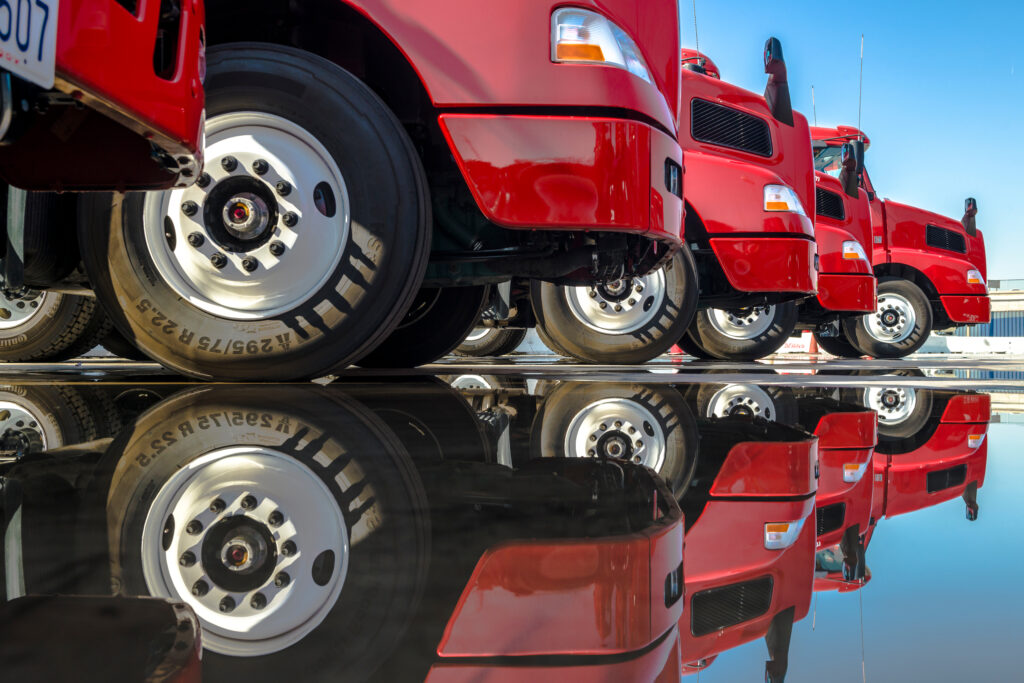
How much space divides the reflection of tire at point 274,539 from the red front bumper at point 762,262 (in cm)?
392

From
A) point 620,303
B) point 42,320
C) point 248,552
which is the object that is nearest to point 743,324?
point 620,303

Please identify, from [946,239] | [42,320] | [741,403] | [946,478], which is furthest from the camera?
[946,239]

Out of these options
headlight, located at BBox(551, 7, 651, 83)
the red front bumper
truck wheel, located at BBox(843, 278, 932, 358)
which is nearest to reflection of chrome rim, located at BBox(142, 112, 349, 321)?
headlight, located at BBox(551, 7, 651, 83)

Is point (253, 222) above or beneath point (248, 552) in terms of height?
above

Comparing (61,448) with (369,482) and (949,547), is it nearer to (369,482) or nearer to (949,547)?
(369,482)

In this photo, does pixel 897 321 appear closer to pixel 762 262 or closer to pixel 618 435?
pixel 762 262

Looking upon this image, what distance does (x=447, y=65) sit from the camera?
2301 mm

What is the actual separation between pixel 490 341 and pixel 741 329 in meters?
2.36

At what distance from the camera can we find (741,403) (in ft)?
8.28

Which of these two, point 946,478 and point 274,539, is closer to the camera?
point 274,539

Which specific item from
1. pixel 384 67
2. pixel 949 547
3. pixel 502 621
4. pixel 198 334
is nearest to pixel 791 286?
pixel 384 67

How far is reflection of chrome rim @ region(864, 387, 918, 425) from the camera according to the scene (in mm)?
2320

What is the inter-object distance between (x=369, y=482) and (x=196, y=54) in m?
1.07

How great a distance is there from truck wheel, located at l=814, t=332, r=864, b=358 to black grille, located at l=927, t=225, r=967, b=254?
1455mm
